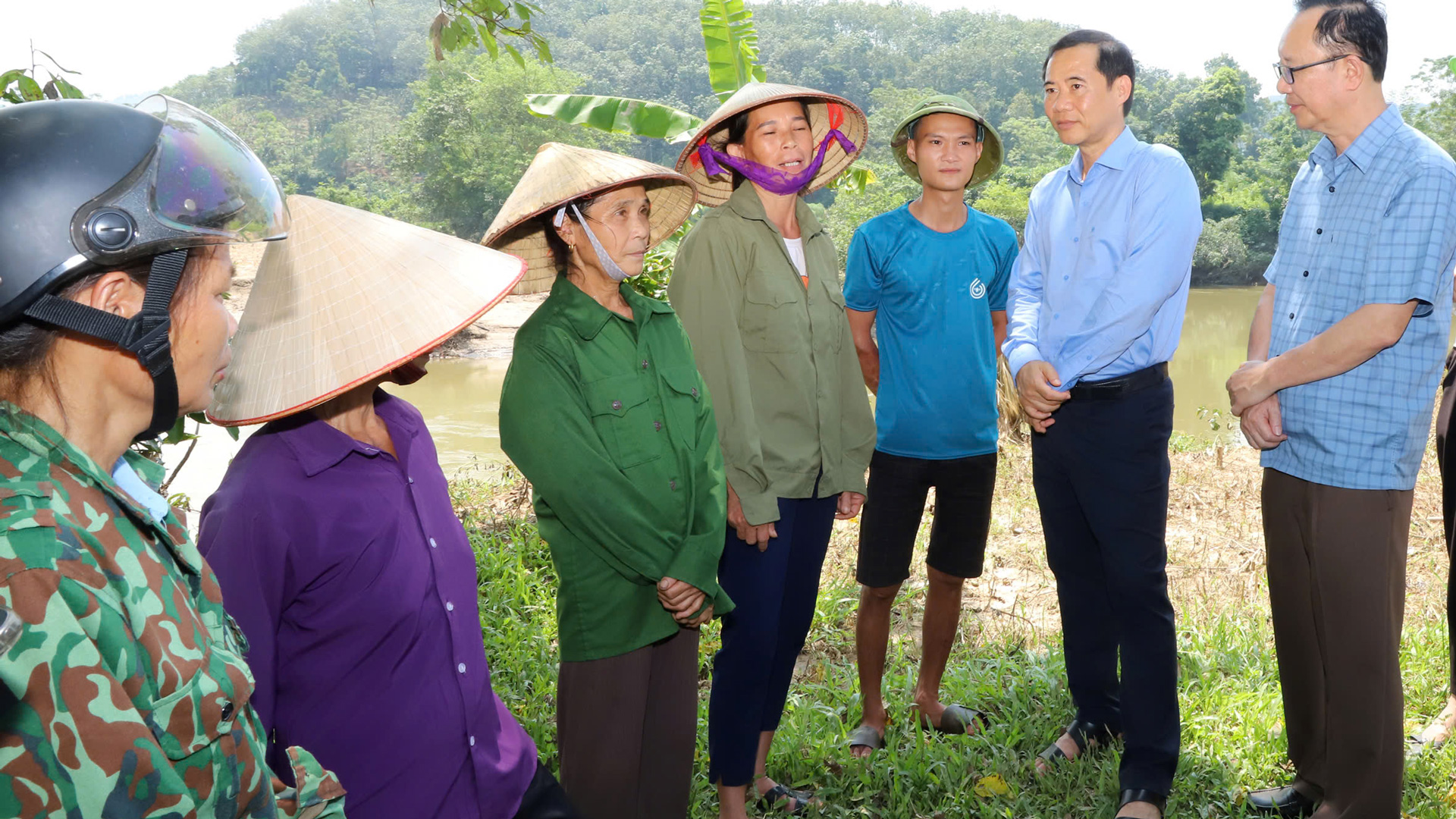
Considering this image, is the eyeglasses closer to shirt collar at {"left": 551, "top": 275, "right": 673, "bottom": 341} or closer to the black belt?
the black belt

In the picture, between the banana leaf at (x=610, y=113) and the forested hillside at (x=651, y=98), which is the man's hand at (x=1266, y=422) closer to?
the banana leaf at (x=610, y=113)

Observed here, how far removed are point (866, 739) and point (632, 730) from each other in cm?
109

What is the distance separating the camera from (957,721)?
10.3 feet

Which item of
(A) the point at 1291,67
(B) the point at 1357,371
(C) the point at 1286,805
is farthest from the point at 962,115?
(C) the point at 1286,805

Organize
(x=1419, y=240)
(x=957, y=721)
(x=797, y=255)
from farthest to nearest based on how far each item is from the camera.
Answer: (x=957, y=721) < (x=797, y=255) < (x=1419, y=240)

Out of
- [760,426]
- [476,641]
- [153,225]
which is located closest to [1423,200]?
[760,426]

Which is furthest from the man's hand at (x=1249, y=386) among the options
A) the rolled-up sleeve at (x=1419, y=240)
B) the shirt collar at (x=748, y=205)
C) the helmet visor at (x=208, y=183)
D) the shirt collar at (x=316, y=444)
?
the helmet visor at (x=208, y=183)

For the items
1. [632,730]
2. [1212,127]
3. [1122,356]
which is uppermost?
[1212,127]

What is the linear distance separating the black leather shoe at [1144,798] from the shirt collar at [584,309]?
1.69 m

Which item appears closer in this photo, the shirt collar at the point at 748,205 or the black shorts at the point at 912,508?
the shirt collar at the point at 748,205

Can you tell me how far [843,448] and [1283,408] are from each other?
1087 mm

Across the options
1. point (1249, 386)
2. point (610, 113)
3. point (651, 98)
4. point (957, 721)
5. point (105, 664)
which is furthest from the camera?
point (651, 98)

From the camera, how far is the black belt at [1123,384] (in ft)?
8.23

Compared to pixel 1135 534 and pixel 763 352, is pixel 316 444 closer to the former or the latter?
pixel 763 352
